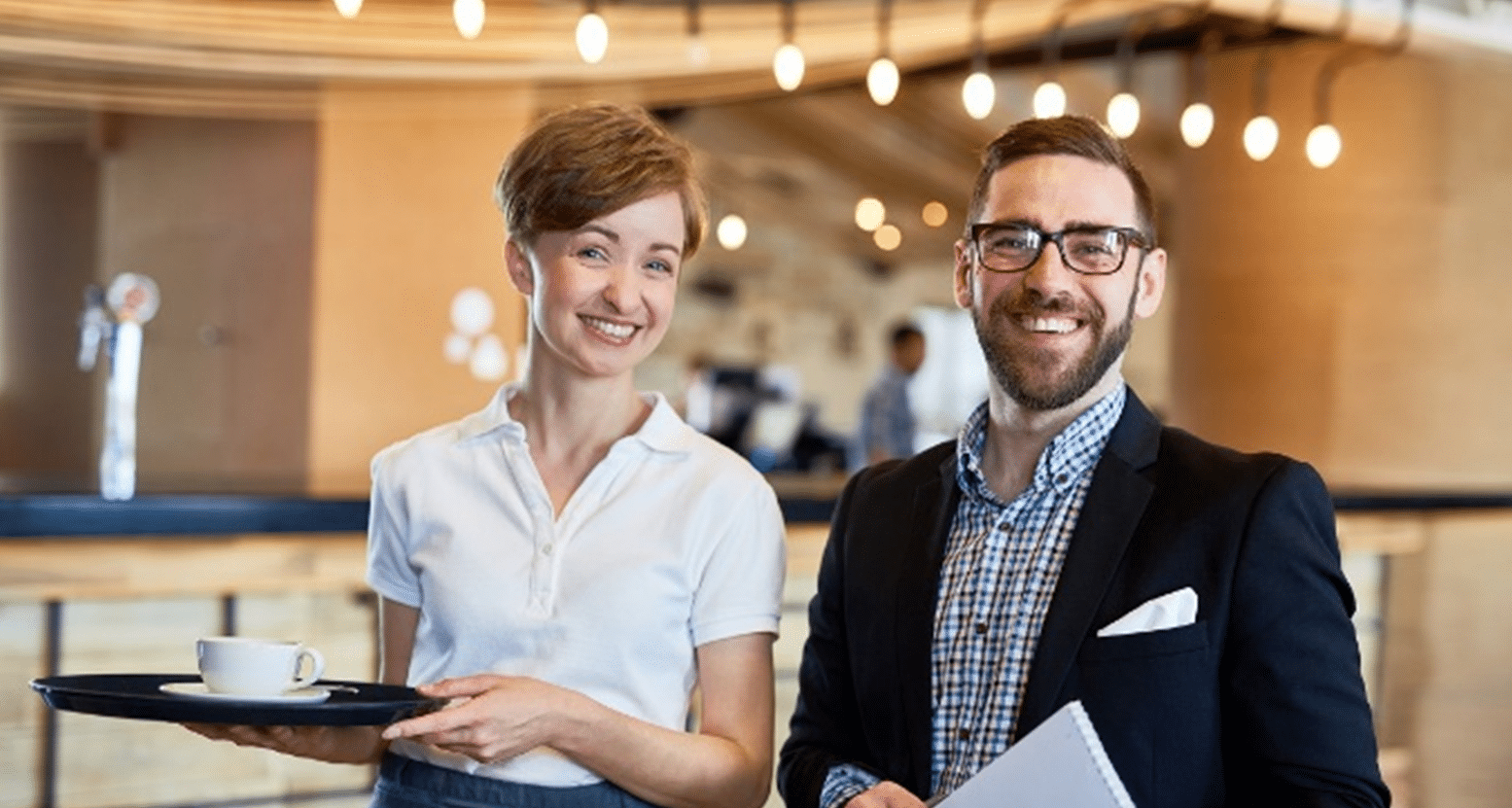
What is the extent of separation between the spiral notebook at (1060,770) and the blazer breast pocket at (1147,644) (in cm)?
18

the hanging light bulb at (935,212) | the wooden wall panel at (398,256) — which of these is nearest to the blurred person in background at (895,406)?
the wooden wall panel at (398,256)

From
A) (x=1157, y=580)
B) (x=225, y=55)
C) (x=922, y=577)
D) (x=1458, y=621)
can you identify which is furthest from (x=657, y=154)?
(x=225, y=55)

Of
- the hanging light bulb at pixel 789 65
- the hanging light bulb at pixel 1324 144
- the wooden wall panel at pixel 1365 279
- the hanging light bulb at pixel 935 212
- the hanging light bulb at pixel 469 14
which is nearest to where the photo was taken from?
the hanging light bulb at pixel 469 14

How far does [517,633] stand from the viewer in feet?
6.35

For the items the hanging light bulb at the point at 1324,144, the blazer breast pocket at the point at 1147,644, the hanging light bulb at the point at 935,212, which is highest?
the hanging light bulb at the point at 935,212

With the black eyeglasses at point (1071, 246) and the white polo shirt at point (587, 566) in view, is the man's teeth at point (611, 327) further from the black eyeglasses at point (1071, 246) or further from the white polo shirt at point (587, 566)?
the black eyeglasses at point (1071, 246)

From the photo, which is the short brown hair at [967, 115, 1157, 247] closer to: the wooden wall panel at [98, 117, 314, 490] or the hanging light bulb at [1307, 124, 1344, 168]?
the hanging light bulb at [1307, 124, 1344, 168]

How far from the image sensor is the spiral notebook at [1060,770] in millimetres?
1603

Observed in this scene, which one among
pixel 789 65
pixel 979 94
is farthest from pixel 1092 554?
pixel 979 94

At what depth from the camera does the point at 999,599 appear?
188 centimetres

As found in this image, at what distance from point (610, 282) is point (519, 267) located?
0.13m

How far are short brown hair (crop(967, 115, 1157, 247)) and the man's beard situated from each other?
0.11m

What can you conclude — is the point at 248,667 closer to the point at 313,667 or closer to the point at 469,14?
the point at 313,667

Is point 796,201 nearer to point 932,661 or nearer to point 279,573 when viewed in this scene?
point 279,573
